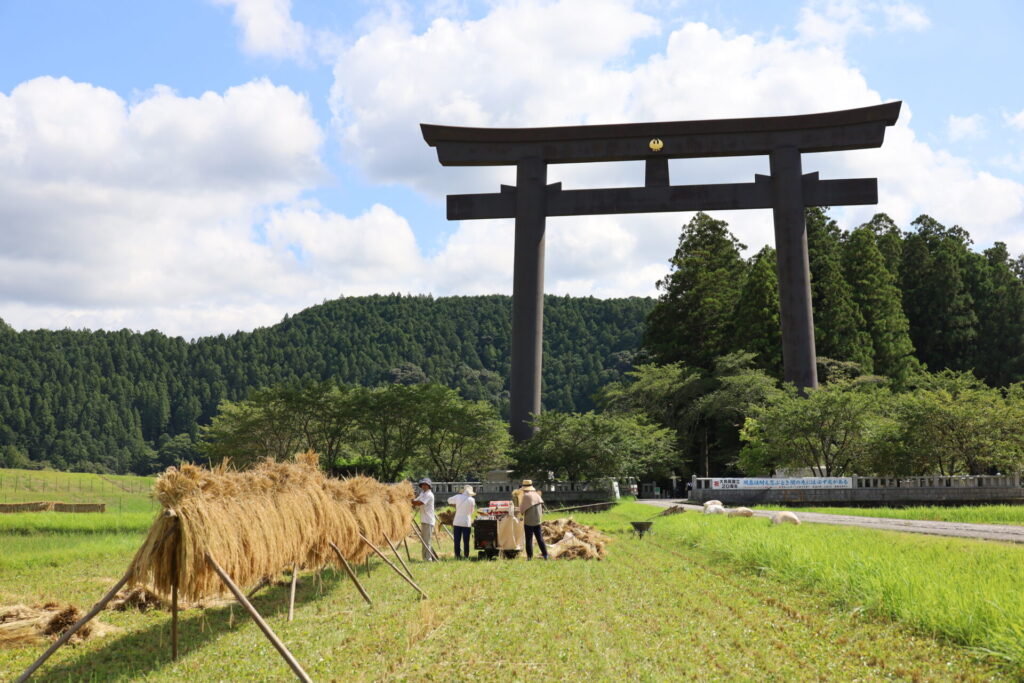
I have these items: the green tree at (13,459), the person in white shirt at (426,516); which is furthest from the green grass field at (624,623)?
the green tree at (13,459)

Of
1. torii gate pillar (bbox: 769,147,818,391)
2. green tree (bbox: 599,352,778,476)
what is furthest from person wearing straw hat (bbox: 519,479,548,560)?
green tree (bbox: 599,352,778,476)

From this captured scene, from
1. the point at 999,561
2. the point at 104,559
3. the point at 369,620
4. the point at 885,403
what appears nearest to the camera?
the point at 369,620

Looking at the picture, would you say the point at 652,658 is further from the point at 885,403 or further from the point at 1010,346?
the point at 1010,346

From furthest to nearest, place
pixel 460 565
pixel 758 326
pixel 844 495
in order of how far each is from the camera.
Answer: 1. pixel 758 326
2. pixel 844 495
3. pixel 460 565

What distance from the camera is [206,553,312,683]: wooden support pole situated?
24.4ft

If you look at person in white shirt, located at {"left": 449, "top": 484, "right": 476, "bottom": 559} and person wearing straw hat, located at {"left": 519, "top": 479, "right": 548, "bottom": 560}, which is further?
person in white shirt, located at {"left": 449, "top": 484, "right": 476, "bottom": 559}

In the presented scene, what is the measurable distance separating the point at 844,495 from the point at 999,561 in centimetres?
2237

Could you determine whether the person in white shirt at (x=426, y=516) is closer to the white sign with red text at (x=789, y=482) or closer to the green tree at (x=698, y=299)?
the white sign with red text at (x=789, y=482)

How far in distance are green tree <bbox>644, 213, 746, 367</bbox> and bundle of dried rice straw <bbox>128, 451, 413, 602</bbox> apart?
48.5m

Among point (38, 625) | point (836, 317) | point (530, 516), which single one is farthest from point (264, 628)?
point (836, 317)

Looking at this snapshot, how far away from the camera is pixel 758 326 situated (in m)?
54.7

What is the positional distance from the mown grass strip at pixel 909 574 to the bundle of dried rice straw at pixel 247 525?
22.7 feet

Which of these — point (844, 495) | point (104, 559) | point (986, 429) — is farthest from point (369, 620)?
point (986, 429)

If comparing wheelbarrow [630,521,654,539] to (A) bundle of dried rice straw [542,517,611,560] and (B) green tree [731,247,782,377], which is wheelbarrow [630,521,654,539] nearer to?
(A) bundle of dried rice straw [542,517,611,560]
